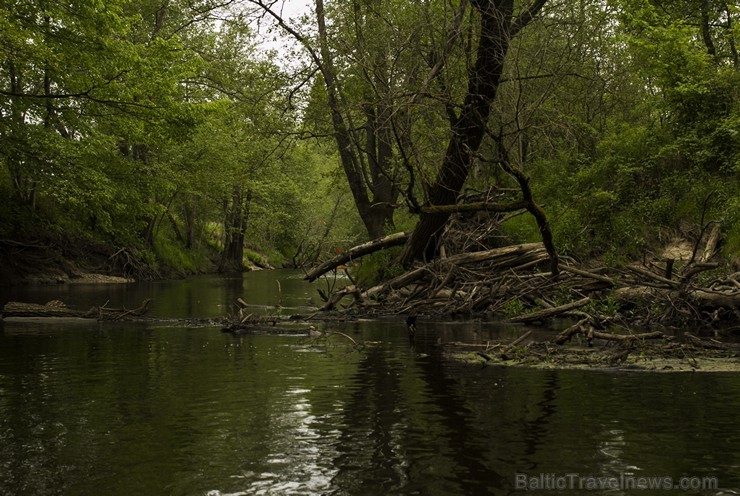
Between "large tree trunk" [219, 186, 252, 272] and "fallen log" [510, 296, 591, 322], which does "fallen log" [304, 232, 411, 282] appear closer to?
"fallen log" [510, 296, 591, 322]

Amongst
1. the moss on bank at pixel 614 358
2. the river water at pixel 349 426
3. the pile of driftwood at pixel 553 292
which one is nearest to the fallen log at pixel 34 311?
the river water at pixel 349 426

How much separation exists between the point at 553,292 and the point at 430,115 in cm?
689

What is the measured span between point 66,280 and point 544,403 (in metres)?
33.3

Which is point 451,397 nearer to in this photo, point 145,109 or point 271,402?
point 271,402

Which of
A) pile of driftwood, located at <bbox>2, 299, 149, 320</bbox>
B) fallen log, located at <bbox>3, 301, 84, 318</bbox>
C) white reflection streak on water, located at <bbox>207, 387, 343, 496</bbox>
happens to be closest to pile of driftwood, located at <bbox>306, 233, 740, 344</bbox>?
pile of driftwood, located at <bbox>2, 299, 149, 320</bbox>

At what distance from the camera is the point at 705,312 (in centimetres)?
1498

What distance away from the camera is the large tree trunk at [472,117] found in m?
15.7

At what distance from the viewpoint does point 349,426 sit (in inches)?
297

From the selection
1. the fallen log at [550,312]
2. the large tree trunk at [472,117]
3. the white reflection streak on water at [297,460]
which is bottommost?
the white reflection streak on water at [297,460]

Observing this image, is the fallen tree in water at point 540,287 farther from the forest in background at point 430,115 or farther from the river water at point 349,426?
the river water at point 349,426

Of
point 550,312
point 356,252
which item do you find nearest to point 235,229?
point 356,252

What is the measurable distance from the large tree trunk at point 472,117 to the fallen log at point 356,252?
113cm

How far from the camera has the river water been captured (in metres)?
5.74

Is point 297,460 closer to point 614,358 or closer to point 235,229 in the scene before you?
point 614,358
